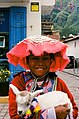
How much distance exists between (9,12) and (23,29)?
29.2 inches

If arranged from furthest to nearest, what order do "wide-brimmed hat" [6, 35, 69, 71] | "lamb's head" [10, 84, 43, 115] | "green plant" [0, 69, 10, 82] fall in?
"green plant" [0, 69, 10, 82] < "wide-brimmed hat" [6, 35, 69, 71] < "lamb's head" [10, 84, 43, 115]

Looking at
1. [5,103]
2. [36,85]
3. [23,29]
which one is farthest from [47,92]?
[23,29]

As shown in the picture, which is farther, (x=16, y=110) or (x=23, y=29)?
(x=23, y=29)

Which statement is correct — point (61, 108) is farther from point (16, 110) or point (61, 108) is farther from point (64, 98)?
point (16, 110)

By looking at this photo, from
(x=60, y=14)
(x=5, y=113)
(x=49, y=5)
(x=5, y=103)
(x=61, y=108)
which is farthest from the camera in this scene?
(x=60, y=14)

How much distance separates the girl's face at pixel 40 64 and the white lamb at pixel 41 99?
7.9 inches

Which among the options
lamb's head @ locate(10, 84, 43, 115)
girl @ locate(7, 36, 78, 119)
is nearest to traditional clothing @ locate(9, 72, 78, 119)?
girl @ locate(7, 36, 78, 119)

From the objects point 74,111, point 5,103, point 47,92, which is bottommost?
point 5,103

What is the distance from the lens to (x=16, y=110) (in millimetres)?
2742

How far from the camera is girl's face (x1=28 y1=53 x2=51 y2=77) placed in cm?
280

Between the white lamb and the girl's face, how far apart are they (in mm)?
200

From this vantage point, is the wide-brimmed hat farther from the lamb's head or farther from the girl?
the lamb's head

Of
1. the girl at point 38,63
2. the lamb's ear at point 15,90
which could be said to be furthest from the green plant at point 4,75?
the lamb's ear at point 15,90

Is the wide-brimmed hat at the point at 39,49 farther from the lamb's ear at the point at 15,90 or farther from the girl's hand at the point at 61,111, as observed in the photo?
the girl's hand at the point at 61,111
